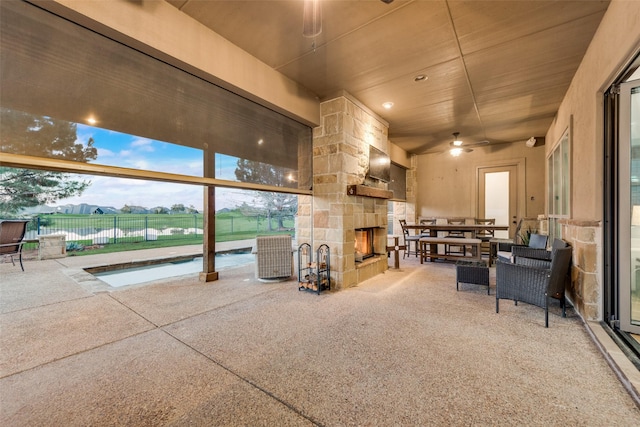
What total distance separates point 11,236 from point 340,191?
618 cm

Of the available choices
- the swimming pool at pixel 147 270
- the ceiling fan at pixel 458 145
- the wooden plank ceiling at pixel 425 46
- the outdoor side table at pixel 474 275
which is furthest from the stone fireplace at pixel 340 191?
the swimming pool at pixel 147 270

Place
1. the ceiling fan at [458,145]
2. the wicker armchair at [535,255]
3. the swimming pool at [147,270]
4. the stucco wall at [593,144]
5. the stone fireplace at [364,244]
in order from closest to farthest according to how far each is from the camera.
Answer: the stucco wall at [593,144] < the wicker armchair at [535,255] < the stone fireplace at [364,244] < the swimming pool at [147,270] < the ceiling fan at [458,145]

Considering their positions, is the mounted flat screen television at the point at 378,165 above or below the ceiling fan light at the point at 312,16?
below

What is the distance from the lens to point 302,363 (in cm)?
190

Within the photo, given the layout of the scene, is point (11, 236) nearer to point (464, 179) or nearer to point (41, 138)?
point (41, 138)

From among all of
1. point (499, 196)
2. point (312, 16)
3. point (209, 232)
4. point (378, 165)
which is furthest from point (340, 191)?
point (499, 196)

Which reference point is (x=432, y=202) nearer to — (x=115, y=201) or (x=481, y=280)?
(x=481, y=280)

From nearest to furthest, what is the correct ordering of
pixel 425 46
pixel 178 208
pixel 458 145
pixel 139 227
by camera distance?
pixel 425 46 < pixel 458 145 < pixel 139 227 < pixel 178 208

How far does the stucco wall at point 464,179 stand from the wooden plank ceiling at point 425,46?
2.39 meters

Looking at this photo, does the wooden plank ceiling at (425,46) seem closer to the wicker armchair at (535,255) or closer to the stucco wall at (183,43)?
the stucco wall at (183,43)

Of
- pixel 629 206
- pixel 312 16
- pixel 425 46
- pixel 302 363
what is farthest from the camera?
pixel 425 46

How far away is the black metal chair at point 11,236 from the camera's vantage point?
4.66 meters

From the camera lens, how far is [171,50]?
2.29 meters

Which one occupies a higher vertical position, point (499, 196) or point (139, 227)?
point (499, 196)
